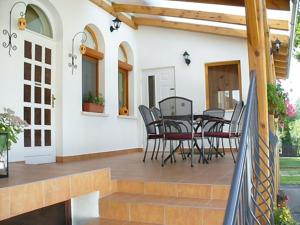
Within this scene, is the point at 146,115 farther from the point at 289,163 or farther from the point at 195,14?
the point at 289,163

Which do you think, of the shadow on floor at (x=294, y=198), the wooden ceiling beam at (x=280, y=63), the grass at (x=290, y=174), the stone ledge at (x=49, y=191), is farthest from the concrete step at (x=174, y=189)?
the grass at (x=290, y=174)

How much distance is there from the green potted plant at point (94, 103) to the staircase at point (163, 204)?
3207mm

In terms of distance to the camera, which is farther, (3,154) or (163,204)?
(3,154)

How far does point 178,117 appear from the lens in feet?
14.8

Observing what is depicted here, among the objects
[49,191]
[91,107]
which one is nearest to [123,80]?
[91,107]

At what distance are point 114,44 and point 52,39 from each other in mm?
2077

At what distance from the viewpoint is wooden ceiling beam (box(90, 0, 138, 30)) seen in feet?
22.0

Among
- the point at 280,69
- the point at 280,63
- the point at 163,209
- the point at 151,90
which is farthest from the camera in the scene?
the point at 280,69

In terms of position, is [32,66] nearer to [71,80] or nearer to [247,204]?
[71,80]

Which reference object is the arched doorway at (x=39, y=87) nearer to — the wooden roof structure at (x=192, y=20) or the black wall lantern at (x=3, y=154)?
the wooden roof structure at (x=192, y=20)

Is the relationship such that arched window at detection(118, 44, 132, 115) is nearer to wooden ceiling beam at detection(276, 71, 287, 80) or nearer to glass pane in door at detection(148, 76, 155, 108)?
glass pane in door at detection(148, 76, 155, 108)

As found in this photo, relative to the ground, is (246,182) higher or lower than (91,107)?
lower


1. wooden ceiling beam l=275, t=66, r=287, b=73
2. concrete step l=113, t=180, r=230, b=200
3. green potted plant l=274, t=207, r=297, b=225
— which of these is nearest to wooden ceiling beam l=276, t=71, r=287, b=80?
wooden ceiling beam l=275, t=66, r=287, b=73

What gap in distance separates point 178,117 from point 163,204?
6.49 feet
